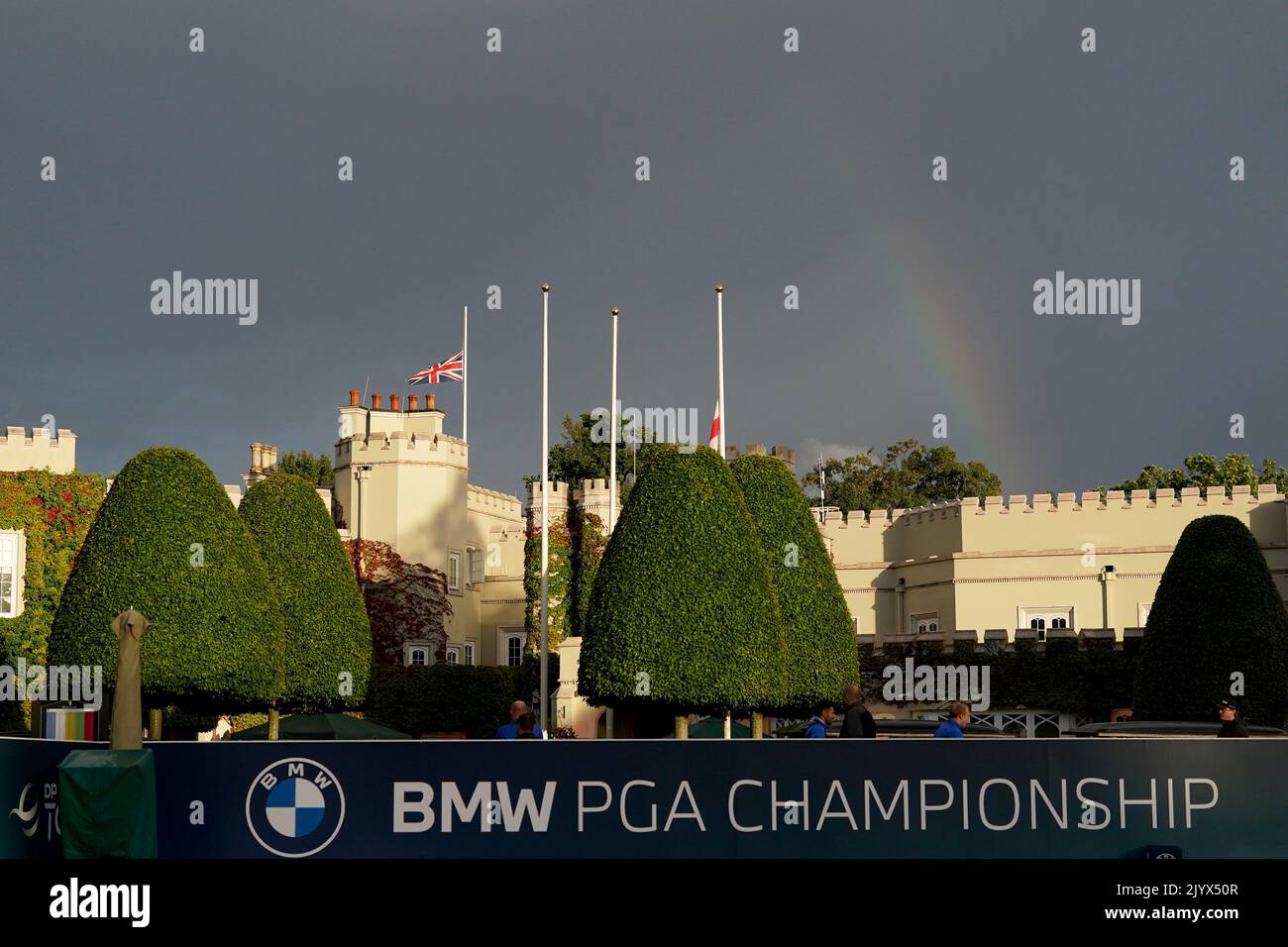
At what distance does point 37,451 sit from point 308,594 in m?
19.2

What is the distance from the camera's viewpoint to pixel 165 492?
31906mm

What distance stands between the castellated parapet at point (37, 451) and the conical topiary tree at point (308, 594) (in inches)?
670

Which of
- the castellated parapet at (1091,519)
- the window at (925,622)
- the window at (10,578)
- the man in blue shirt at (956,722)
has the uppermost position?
the castellated parapet at (1091,519)

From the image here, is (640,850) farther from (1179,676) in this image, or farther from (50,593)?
(50,593)

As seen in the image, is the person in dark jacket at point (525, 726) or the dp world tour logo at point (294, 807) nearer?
the dp world tour logo at point (294, 807)

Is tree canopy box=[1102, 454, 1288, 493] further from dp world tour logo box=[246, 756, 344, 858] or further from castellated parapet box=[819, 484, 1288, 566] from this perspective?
dp world tour logo box=[246, 756, 344, 858]

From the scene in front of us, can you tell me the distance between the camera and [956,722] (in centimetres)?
1995

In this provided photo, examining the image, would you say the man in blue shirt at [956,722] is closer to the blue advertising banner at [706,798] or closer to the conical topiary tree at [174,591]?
the blue advertising banner at [706,798]

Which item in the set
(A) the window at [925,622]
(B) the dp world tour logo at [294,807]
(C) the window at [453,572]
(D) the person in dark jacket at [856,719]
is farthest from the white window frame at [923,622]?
→ (B) the dp world tour logo at [294,807]

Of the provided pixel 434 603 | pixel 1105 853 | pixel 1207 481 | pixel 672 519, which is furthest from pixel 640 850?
pixel 1207 481

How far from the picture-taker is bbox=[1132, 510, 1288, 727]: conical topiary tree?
122 ft

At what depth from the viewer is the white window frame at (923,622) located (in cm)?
6050

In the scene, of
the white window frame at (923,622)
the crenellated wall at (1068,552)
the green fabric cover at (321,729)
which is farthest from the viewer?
the white window frame at (923,622)

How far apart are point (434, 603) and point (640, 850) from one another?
136ft
